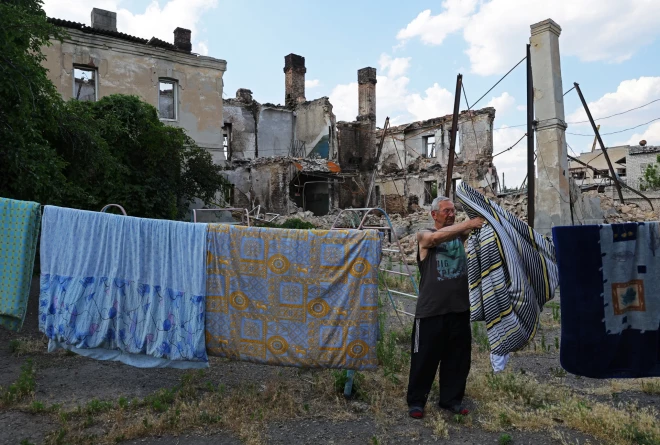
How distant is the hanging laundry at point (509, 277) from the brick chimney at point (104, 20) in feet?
63.5

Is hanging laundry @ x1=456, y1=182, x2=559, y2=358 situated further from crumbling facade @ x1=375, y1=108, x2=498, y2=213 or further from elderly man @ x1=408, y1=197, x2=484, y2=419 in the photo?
crumbling facade @ x1=375, y1=108, x2=498, y2=213

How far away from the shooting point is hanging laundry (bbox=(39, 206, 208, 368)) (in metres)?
4.07

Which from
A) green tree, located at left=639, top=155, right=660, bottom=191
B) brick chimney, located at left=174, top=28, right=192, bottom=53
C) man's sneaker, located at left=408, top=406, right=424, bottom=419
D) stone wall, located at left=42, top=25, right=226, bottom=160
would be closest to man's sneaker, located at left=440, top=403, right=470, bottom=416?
man's sneaker, located at left=408, top=406, right=424, bottom=419

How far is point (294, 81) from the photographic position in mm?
30844

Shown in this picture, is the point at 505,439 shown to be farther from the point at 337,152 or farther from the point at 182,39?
the point at 337,152

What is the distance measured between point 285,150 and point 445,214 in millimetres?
27790

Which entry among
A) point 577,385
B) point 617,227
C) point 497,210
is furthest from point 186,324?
point 577,385

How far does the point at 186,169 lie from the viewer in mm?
17422

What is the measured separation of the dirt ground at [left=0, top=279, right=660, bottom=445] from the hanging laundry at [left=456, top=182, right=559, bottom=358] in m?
0.76

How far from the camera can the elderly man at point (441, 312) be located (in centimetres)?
381

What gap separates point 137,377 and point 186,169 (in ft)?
43.7

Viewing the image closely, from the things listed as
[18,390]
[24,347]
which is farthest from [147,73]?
[18,390]

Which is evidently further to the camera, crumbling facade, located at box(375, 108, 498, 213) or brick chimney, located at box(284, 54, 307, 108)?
brick chimney, located at box(284, 54, 307, 108)

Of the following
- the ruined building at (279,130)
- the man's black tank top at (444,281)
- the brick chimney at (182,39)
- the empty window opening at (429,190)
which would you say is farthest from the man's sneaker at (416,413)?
the empty window opening at (429,190)
